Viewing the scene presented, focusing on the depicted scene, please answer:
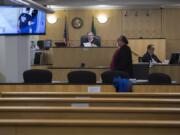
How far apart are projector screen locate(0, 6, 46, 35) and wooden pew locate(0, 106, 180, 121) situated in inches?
216

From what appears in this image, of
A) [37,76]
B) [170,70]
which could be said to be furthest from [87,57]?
[37,76]

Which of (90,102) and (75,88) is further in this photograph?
(75,88)

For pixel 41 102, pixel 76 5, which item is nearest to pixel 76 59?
pixel 76 5

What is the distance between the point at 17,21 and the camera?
28.8 ft

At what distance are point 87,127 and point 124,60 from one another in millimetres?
5098

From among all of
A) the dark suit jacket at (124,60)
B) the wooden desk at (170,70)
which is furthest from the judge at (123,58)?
the wooden desk at (170,70)

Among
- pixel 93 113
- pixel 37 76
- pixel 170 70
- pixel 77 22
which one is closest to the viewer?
pixel 93 113

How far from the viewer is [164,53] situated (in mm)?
14805

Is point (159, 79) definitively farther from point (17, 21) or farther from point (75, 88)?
point (17, 21)

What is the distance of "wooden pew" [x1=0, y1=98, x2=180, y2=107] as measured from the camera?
11.9 ft

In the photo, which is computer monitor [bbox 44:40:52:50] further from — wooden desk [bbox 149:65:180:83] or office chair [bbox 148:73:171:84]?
office chair [bbox 148:73:171:84]

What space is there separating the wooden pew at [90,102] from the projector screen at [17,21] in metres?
5.16

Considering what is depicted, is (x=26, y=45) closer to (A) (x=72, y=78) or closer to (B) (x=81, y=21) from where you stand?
(A) (x=72, y=78)

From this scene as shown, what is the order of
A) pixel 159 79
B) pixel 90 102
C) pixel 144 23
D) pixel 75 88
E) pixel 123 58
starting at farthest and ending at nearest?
pixel 144 23 → pixel 123 58 → pixel 159 79 → pixel 75 88 → pixel 90 102
